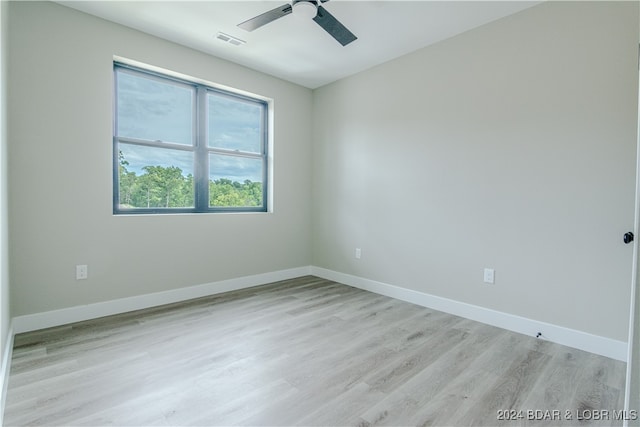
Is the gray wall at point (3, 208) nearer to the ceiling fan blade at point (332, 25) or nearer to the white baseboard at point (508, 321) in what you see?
the ceiling fan blade at point (332, 25)

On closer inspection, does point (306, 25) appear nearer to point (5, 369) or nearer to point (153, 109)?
point (153, 109)

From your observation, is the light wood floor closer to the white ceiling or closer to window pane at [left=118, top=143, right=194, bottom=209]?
window pane at [left=118, top=143, right=194, bottom=209]

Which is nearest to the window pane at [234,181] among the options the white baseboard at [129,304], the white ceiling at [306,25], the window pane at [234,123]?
the window pane at [234,123]

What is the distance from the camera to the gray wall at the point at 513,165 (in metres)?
2.20

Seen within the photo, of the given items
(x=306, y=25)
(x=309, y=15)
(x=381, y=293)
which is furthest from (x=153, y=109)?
(x=381, y=293)

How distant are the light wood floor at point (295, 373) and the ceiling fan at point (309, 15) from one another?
2.39m

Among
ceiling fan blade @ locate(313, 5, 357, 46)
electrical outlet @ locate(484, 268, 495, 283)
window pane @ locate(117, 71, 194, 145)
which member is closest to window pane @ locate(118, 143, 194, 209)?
window pane @ locate(117, 71, 194, 145)

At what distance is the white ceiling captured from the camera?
2.53 metres

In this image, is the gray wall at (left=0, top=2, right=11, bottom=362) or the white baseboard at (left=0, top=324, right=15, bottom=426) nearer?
the white baseboard at (left=0, top=324, right=15, bottom=426)

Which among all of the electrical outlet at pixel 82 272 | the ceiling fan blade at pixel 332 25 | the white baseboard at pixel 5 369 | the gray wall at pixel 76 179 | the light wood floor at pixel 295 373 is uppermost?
the ceiling fan blade at pixel 332 25

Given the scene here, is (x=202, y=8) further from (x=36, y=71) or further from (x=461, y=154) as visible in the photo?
(x=461, y=154)

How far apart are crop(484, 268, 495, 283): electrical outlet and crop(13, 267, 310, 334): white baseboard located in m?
2.46

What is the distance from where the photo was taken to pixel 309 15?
7.29 ft

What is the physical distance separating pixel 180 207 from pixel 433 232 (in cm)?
269
